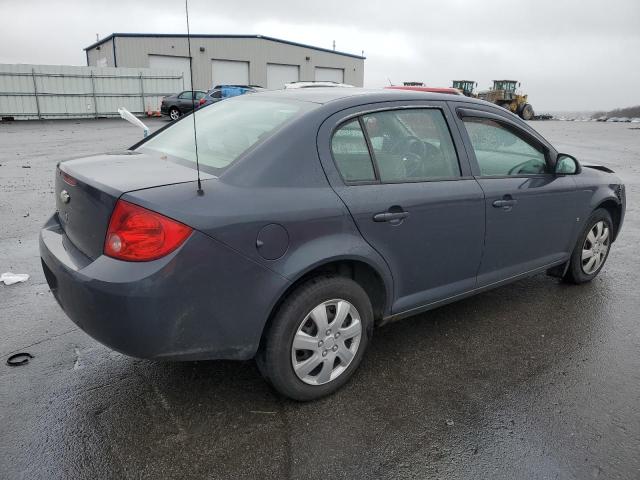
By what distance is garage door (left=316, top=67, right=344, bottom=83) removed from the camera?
142 feet

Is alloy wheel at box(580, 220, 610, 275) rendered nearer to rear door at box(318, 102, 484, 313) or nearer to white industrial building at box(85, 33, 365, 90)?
rear door at box(318, 102, 484, 313)

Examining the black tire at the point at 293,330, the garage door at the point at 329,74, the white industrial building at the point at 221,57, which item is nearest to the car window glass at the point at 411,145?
the black tire at the point at 293,330

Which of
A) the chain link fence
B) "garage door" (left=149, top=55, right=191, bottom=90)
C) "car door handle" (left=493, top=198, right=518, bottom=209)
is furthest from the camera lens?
"garage door" (left=149, top=55, right=191, bottom=90)

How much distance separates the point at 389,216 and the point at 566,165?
6.23ft

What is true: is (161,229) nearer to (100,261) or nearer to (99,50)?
(100,261)

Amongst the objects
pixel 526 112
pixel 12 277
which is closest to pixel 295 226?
pixel 12 277

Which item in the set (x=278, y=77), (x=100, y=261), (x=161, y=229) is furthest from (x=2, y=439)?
(x=278, y=77)

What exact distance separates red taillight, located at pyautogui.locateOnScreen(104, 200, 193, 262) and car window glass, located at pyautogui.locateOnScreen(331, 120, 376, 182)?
941mm

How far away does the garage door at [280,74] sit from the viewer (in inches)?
1575

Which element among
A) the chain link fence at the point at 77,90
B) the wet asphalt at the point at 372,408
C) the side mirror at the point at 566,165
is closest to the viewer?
the wet asphalt at the point at 372,408

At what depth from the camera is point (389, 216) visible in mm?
2816

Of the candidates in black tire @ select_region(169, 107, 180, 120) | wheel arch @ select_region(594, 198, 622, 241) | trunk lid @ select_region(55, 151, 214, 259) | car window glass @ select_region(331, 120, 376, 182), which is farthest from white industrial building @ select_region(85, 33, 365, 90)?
car window glass @ select_region(331, 120, 376, 182)

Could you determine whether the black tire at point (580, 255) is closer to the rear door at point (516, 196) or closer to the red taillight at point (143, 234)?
the rear door at point (516, 196)

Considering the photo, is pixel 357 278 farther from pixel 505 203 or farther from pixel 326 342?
pixel 505 203
